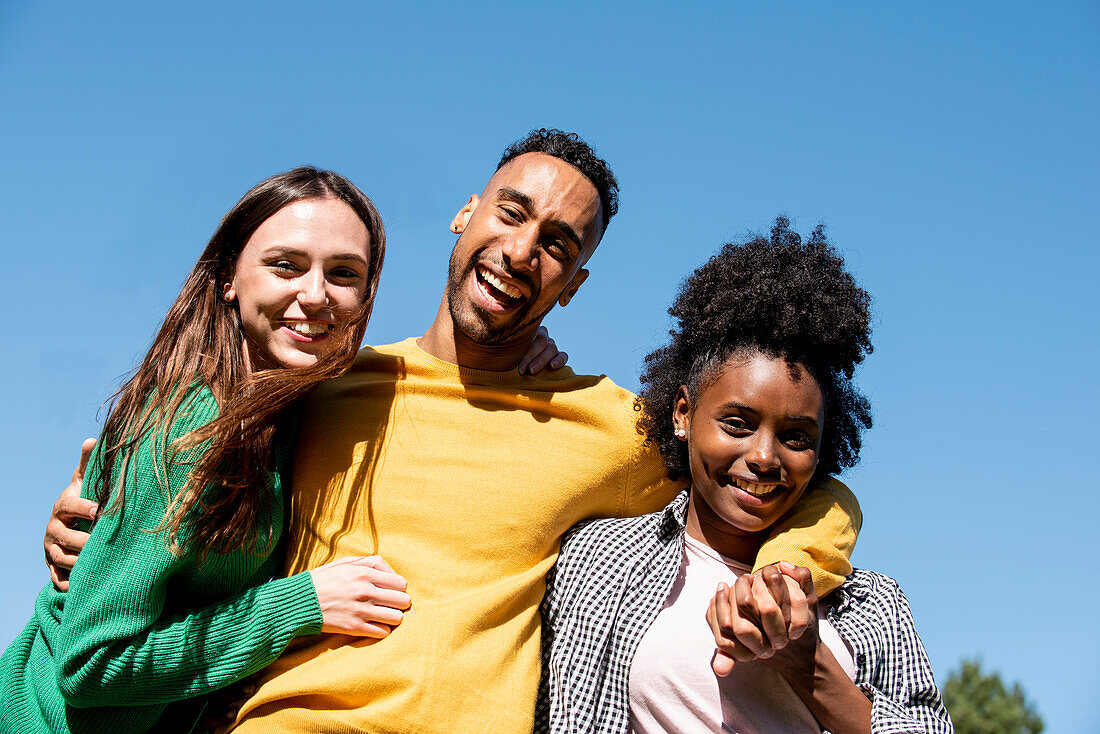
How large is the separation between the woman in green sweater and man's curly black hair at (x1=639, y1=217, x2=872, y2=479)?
1378mm

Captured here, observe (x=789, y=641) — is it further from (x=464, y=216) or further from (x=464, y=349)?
(x=464, y=216)

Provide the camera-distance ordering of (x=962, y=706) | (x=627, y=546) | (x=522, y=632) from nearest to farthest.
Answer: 1. (x=522, y=632)
2. (x=627, y=546)
3. (x=962, y=706)

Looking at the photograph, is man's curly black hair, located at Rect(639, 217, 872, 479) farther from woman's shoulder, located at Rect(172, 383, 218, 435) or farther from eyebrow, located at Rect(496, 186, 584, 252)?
woman's shoulder, located at Rect(172, 383, 218, 435)

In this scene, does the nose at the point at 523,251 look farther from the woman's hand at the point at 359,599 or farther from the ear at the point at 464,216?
the woman's hand at the point at 359,599

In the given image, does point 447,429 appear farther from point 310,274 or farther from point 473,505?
point 310,274

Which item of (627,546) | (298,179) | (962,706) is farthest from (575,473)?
(962,706)

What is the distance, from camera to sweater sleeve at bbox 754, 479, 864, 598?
3.46 m

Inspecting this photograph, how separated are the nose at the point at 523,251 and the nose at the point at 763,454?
3.94 ft

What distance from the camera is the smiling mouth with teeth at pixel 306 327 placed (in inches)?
141

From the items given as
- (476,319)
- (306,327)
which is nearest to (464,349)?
(476,319)

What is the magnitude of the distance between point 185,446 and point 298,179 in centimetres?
122

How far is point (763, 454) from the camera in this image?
3512mm

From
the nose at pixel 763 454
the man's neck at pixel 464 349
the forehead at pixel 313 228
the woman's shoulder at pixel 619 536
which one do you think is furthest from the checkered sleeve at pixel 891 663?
the forehead at pixel 313 228

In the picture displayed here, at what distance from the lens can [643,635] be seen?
357 cm
